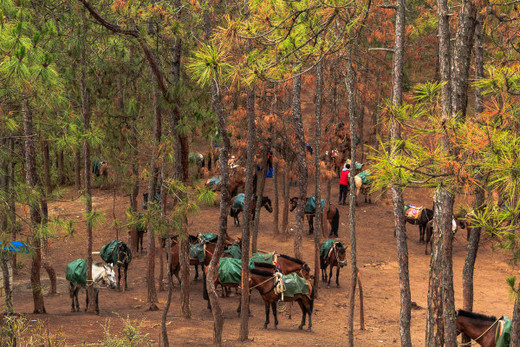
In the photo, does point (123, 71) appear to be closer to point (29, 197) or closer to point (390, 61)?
point (29, 197)

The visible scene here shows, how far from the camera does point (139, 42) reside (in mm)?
10383

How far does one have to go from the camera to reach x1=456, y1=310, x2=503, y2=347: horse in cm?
1041

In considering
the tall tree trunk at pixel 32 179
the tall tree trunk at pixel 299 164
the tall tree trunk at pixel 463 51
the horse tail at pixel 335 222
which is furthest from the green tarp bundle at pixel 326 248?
the tall tree trunk at pixel 463 51

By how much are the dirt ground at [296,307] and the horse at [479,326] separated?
6.07 ft

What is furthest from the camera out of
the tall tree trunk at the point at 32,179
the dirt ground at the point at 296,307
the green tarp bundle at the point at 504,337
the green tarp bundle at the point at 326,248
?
the green tarp bundle at the point at 326,248

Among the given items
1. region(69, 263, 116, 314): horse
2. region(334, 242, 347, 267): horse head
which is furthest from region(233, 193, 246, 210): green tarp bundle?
region(69, 263, 116, 314): horse

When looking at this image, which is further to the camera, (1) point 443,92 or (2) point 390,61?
(2) point 390,61

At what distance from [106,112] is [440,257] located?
10210mm

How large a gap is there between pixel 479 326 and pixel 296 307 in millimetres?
5878

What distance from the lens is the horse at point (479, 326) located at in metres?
10.4

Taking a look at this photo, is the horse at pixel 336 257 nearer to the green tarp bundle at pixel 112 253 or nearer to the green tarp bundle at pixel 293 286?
the green tarp bundle at pixel 293 286

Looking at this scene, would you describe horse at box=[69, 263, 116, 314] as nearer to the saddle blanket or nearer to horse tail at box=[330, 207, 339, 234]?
horse tail at box=[330, 207, 339, 234]

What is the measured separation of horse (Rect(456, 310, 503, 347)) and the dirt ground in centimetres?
185

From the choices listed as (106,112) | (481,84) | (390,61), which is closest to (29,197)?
(106,112)
